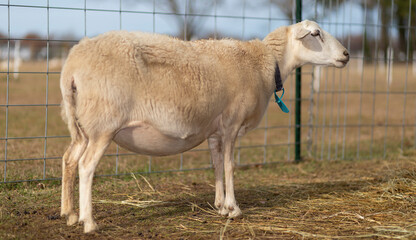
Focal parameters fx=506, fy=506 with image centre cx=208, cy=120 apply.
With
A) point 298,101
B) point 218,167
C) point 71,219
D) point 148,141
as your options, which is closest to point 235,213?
point 218,167

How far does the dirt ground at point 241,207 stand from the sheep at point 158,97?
0.99ft

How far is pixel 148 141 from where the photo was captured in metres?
4.31

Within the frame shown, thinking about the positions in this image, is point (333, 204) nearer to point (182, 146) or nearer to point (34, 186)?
point (182, 146)

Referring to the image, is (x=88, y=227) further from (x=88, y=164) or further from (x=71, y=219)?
(x=88, y=164)

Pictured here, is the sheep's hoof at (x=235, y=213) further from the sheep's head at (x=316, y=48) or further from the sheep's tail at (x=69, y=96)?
the sheep's head at (x=316, y=48)

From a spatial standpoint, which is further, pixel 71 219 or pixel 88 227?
pixel 71 219

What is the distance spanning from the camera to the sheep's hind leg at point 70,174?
433cm

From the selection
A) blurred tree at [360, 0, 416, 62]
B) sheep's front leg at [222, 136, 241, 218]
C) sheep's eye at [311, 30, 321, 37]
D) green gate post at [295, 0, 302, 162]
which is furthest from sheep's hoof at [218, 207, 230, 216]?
blurred tree at [360, 0, 416, 62]

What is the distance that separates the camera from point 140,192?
18.7 ft

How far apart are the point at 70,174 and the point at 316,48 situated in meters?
2.81

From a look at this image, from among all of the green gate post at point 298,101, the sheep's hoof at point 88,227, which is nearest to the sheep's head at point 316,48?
the green gate post at point 298,101

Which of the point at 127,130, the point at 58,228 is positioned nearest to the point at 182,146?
the point at 127,130

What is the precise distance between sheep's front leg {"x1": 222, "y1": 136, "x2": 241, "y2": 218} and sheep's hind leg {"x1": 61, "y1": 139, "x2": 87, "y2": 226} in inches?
52.6

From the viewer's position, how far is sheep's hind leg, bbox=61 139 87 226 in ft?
14.2
